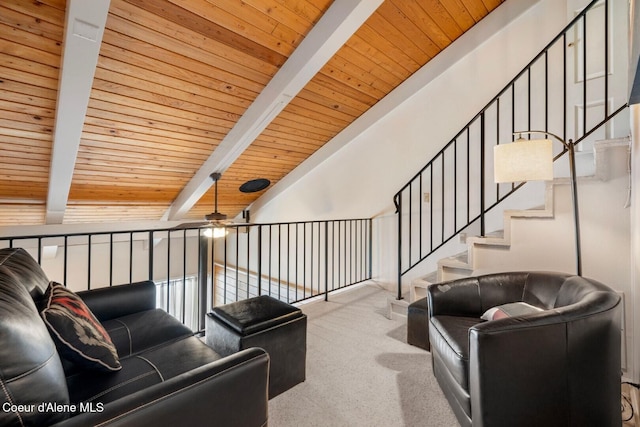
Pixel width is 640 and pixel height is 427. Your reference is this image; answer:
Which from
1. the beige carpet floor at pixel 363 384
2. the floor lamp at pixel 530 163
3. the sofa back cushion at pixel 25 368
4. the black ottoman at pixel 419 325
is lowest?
the beige carpet floor at pixel 363 384

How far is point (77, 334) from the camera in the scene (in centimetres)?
112

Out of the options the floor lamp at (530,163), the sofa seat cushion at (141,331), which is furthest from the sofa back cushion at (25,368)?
the floor lamp at (530,163)

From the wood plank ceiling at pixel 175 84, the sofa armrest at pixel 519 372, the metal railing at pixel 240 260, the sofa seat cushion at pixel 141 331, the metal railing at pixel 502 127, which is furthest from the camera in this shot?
the metal railing at pixel 240 260

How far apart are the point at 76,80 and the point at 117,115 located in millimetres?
585

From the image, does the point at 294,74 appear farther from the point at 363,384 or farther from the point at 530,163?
the point at 363,384

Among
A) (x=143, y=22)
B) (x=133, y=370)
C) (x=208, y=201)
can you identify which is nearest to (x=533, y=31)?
(x=143, y=22)

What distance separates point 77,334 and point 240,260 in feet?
16.7

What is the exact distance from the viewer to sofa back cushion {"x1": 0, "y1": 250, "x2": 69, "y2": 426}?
0.69m

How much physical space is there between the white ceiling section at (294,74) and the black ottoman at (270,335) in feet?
6.44

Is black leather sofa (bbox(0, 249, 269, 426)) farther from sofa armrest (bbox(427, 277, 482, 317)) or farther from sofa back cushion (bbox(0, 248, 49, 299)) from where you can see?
sofa armrest (bbox(427, 277, 482, 317))

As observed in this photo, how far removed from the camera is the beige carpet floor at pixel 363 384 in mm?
1610

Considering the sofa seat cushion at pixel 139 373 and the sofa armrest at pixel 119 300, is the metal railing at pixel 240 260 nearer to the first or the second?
the sofa armrest at pixel 119 300

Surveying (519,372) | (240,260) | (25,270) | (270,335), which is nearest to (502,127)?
(519,372)

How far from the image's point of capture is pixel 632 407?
163 centimetres
